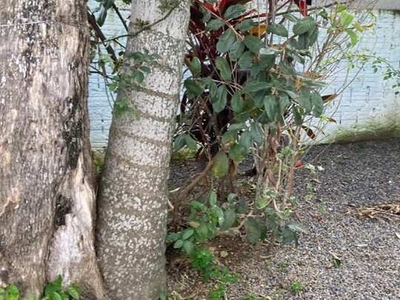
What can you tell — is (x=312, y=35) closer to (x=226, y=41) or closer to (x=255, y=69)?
(x=255, y=69)

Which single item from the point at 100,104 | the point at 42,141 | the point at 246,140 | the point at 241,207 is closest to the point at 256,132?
the point at 246,140

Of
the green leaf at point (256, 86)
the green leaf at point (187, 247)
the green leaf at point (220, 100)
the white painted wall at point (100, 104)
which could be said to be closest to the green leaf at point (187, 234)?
the green leaf at point (187, 247)

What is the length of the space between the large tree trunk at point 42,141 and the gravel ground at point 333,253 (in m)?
0.97

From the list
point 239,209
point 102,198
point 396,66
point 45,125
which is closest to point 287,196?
point 239,209

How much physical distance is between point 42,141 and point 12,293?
0.58 m

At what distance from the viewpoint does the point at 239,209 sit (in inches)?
114

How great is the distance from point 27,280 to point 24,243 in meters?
0.14

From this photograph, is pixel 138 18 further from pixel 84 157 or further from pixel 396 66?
pixel 396 66

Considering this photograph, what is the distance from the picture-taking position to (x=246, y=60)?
2559 millimetres

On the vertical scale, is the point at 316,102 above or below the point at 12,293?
above

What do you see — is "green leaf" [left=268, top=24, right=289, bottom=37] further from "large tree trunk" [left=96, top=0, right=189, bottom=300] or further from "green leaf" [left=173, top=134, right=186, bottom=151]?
"green leaf" [left=173, top=134, right=186, bottom=151]

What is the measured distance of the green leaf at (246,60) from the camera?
2553 mm

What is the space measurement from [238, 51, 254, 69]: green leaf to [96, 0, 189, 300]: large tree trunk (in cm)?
27

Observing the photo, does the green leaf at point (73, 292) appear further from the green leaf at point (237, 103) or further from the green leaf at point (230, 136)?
the green leaf at point (237, 103)
